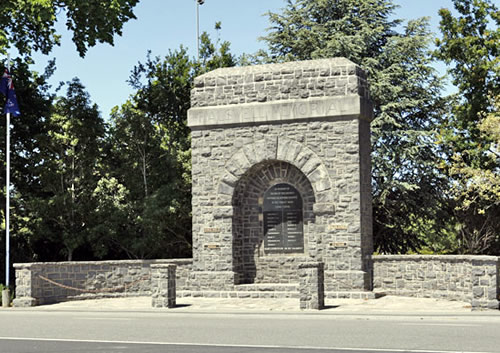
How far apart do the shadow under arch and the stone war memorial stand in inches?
1.3

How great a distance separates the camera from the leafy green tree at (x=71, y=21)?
27562mm

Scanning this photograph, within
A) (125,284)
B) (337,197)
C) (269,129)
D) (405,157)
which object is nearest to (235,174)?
(269,129)

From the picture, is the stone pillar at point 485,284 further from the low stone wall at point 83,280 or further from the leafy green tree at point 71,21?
the leafy green tree at point 71,21

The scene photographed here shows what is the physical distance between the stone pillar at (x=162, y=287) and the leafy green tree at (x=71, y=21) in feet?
35.6

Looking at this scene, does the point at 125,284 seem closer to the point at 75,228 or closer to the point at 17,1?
the point at 75,228

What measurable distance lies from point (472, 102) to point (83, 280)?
17.0 metres

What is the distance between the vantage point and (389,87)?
112 feet

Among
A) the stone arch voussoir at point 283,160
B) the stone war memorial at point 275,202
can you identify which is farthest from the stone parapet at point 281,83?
the stone arch voussoir at point 283,160

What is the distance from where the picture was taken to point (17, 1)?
90.3 feet

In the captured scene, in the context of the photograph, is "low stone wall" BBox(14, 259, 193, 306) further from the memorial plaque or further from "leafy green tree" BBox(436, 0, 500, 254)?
"leafy green tree" BBox(436, 0, 500, 254)

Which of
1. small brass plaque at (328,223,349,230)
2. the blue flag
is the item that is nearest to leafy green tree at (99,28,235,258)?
the blue flag

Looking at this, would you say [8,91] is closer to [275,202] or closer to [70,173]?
[70,173]

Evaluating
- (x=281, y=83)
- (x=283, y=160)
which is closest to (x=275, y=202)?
(x=283, y=160)

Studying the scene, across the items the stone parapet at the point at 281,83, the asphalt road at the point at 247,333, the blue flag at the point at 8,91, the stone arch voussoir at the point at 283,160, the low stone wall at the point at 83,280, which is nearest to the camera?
the asphalt road at the point at 247,333
